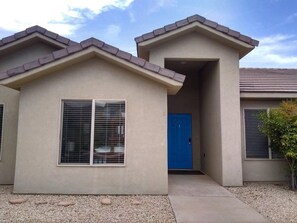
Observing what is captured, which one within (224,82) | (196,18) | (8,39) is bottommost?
(224,82)

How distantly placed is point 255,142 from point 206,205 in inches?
188

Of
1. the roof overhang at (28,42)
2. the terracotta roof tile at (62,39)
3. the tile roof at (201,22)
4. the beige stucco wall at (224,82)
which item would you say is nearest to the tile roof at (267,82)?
the beige stucco wall at (224,82)

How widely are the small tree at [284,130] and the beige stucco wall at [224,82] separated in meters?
1.16

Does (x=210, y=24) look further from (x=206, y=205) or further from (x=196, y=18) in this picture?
(x=206, y=205)

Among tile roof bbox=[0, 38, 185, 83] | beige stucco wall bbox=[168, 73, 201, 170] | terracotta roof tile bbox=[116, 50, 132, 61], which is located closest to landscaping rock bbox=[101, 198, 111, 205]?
tile roof bbox=[0, 38, 185, 83]

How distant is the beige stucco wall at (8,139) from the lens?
9.73 meters

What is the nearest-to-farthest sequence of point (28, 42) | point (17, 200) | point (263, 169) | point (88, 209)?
point (88, 209), point (17, 200), point (28, 42), point (263, 169)

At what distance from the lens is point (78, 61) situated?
8.66 metres

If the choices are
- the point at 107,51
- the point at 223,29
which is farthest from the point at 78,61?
the point at 223,29

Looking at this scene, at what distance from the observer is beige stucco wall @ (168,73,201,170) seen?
44.5ft

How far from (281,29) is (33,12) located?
19274 mm

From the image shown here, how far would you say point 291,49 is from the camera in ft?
80.5

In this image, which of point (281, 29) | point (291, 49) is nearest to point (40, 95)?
point (281, 29)

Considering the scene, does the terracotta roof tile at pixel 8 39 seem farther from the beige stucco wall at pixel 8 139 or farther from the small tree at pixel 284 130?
the small tree at pixel 284 130
